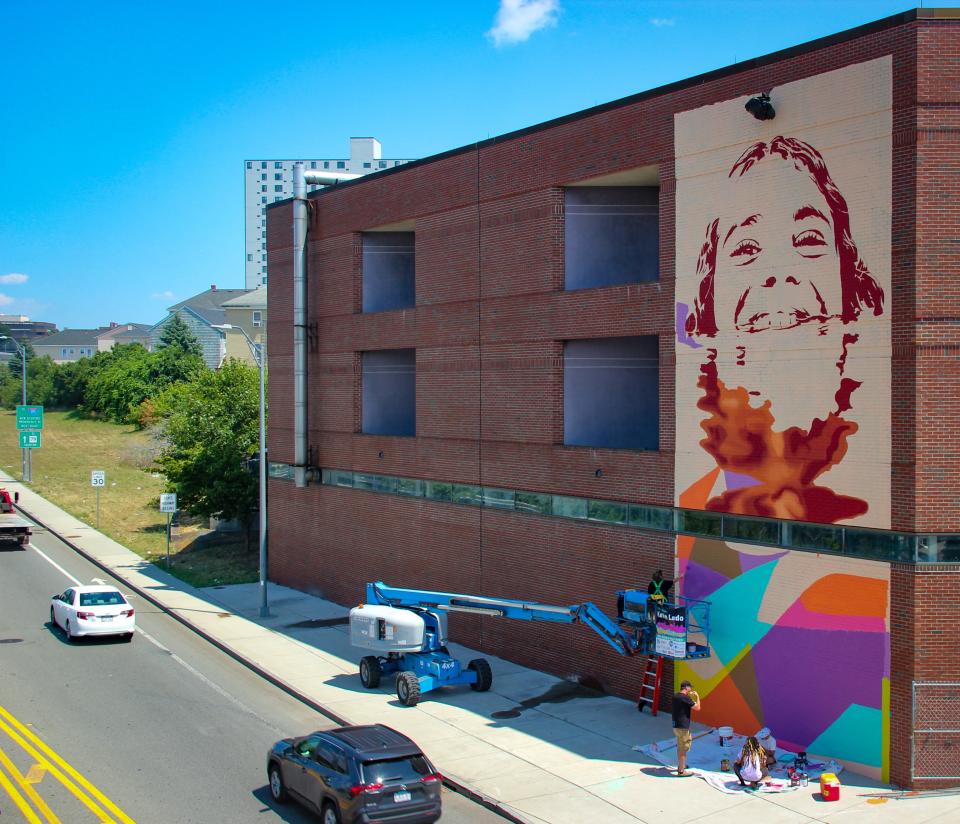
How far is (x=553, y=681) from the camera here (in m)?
21.4

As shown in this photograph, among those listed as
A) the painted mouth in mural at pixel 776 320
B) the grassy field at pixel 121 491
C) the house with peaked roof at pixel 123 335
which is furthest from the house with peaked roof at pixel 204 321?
the painted mouth in mural at pixel 776 320

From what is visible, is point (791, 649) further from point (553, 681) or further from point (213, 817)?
point (213, 817)

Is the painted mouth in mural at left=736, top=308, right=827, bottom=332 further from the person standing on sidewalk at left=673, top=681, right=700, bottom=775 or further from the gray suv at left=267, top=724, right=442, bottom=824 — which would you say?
the gray suv at left=267, top=724, right=442, bottom=824

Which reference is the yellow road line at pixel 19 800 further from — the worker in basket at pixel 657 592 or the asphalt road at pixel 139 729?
the worker in basket at pixel 657 592

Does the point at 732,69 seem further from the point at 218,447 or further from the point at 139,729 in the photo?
the point at 218,447

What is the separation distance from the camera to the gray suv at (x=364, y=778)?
12430 millimetres

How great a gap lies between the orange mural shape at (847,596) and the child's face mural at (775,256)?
4.47 meters

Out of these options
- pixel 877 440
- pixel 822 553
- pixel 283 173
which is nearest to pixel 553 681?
pixel 822 553

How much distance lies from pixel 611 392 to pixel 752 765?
9631mm

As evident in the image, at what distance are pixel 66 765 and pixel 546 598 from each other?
10.7 metres

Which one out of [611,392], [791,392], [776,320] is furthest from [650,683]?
[776,320]

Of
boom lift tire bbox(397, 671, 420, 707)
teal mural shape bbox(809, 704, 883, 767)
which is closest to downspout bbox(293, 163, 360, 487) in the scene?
boom lift tire bbox(397, 671, 420, 707)

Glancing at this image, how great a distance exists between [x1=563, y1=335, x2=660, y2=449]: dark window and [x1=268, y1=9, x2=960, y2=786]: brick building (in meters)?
0.06

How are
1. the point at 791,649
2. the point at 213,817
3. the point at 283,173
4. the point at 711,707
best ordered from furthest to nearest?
the point at 283,173 < the point at 711,707 < the point at 791,649 < the point at 213,817
